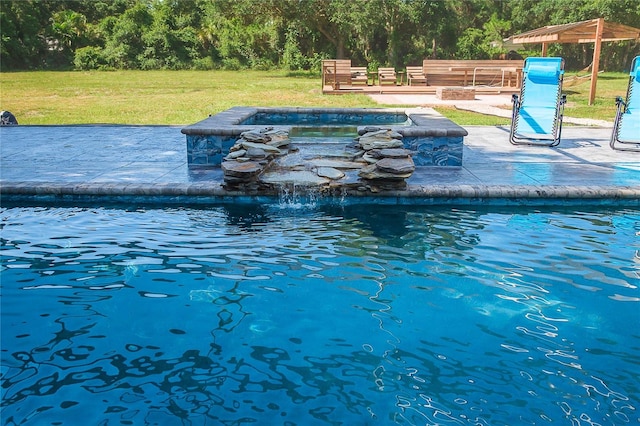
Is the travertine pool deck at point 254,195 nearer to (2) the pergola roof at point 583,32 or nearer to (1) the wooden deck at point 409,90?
(2) the pergola roof at point 583,32

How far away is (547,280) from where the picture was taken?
3742 millimetres

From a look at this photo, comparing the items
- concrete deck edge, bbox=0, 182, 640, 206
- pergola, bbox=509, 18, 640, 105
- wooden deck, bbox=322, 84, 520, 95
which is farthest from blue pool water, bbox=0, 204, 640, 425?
wooden deck, bbox=322, 84, 520, 95

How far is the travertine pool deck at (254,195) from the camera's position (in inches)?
213

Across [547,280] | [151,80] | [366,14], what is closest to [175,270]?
[547,280]

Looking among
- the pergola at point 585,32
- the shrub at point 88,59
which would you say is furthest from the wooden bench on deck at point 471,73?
the shrub at point 88,59

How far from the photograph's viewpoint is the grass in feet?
35.9

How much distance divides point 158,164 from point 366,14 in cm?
1710

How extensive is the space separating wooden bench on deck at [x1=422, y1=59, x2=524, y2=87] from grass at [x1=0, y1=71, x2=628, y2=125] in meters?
2.00

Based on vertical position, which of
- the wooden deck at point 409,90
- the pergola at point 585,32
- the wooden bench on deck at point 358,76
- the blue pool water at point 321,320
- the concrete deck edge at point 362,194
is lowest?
the blue pool water at point 321,320

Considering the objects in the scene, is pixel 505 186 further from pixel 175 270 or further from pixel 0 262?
pixel 0 262

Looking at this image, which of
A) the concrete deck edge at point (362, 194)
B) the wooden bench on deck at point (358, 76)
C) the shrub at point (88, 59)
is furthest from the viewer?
the shrub at point (88, 59)

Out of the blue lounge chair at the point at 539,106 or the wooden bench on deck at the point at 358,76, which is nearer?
the blue lounge chair at the point at 539,106

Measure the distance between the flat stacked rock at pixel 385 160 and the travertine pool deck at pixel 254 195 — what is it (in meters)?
0.15

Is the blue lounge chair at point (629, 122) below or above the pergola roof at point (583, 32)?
below
